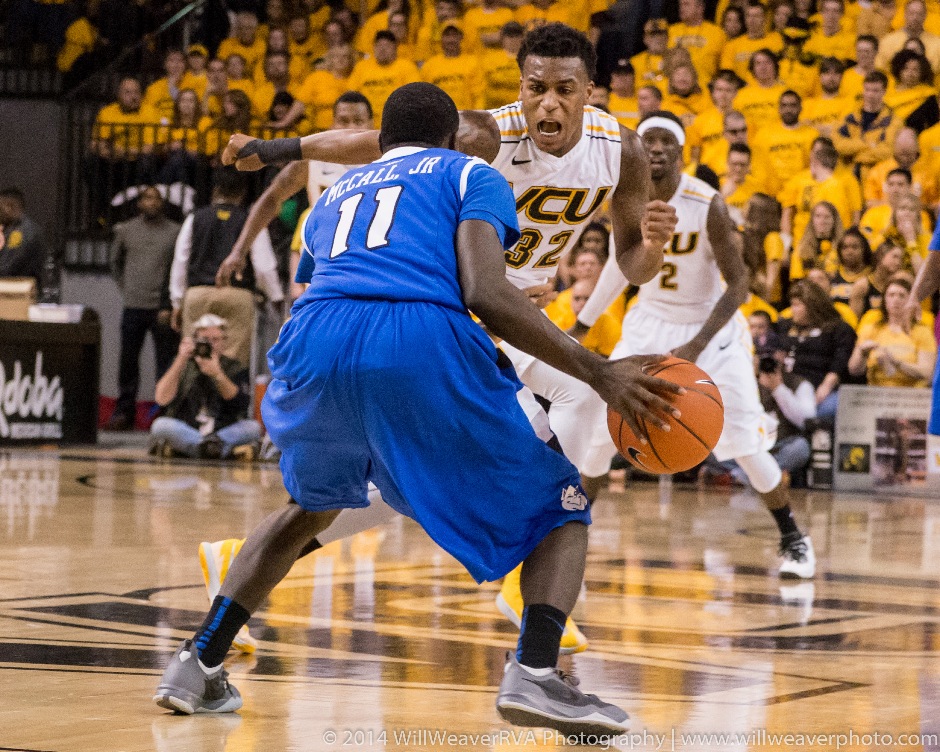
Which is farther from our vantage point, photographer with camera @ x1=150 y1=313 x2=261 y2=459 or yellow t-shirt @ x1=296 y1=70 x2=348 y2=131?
yellow t-shirt @ x1=296 y1=70 x2=348 y2=131

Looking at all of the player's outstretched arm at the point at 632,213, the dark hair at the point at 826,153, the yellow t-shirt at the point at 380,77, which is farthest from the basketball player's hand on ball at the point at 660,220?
the yellow t-shirt at the point at 380,77

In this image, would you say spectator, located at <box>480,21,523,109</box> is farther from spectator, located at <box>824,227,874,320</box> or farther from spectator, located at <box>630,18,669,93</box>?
spectator, located at <box>824,227,874,320</box>

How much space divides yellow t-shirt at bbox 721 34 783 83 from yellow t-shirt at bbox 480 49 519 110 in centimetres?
226

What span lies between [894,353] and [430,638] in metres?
8.51

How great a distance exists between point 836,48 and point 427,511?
12.9m

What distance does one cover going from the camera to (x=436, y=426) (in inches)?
148

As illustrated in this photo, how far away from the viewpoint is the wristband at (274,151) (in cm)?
491

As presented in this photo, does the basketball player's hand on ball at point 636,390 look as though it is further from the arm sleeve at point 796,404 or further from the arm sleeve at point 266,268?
the arm sleeve at point 266,268

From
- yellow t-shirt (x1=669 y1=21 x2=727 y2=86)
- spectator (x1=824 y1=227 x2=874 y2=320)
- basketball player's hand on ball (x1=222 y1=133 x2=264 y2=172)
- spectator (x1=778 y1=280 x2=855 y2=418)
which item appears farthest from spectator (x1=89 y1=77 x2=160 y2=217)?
basketball player's hand on ball (x1=222 y1=133 x2=264 y2=172)

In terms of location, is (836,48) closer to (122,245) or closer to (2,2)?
(122,245)

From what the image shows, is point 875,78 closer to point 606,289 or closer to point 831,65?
point 831,65

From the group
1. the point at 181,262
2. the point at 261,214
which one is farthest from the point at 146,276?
the point at 261,214

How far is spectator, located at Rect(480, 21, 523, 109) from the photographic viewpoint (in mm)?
15641

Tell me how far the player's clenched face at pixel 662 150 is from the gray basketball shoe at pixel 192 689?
4.41 meters
